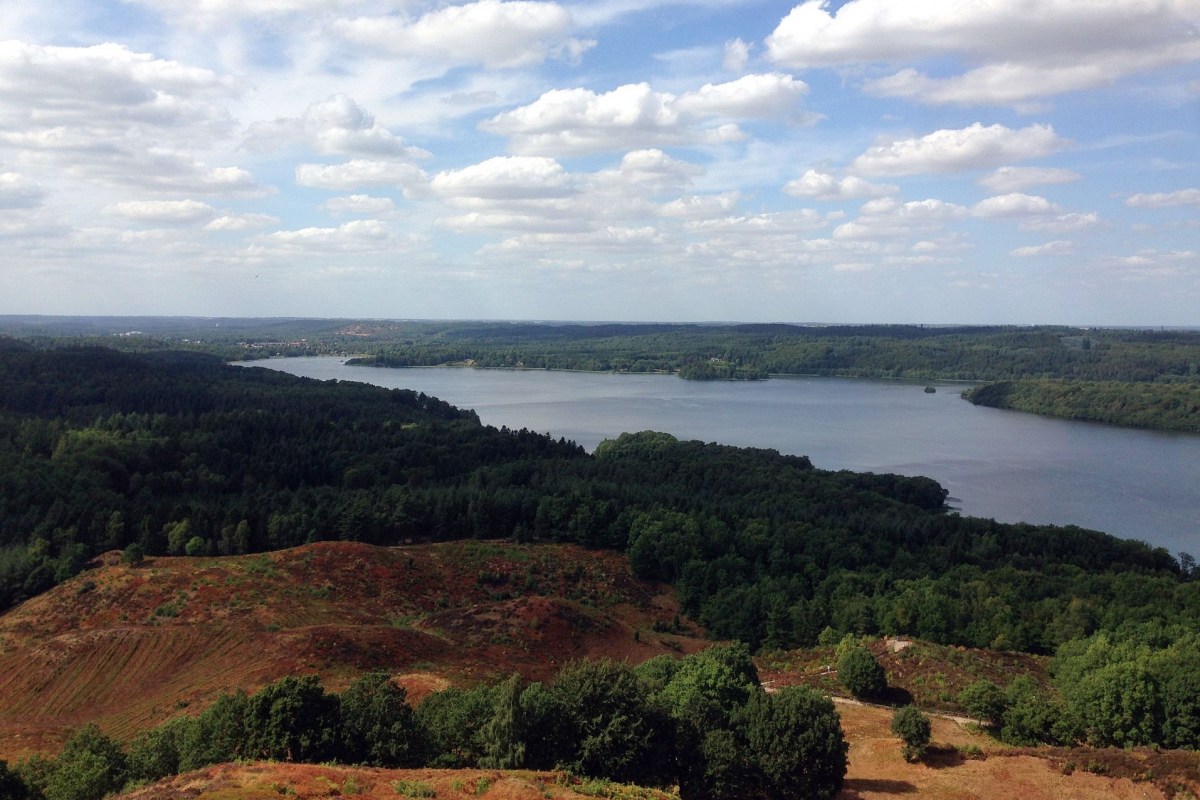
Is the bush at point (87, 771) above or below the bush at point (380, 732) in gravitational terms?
below

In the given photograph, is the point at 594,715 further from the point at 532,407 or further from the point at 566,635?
the point at 532,407

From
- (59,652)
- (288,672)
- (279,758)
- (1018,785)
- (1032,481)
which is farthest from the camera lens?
(1032,481)

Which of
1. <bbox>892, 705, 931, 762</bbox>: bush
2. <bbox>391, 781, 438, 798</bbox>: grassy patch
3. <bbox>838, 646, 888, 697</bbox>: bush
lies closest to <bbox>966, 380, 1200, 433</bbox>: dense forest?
<bbox>838, 646, 888, 697</bbox>: bush

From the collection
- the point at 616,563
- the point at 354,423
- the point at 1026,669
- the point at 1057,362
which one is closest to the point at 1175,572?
the point at 1026,669

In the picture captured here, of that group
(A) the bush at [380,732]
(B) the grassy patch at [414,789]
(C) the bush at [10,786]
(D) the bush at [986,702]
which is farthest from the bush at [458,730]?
(D) the bush at [986,702]

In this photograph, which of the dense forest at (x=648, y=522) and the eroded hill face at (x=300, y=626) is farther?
the dense forest at (x=648, y=522)

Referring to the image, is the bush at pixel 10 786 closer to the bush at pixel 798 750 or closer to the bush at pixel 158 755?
the bush at pixel 158 755

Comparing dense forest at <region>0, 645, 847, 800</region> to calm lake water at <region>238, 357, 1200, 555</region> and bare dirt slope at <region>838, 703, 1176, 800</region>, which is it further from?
calm lake water at <region>238, 357, 1200, 555</region>
